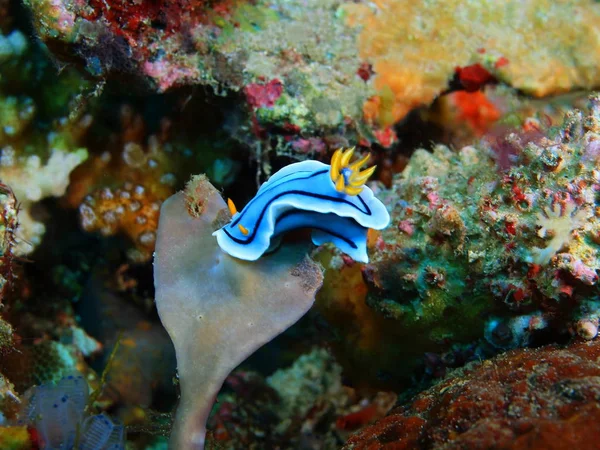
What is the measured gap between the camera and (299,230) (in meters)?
2.91

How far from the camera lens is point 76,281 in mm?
4945

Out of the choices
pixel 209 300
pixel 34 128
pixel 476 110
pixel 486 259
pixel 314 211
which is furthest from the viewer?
pixel 476 110

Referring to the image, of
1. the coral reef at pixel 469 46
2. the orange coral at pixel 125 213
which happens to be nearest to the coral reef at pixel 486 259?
the coral reef at pixel 469 46

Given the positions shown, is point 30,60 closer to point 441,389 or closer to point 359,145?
point 359,145

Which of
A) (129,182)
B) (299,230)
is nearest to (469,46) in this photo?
(299,230)

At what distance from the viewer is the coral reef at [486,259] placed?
2791 millimetres

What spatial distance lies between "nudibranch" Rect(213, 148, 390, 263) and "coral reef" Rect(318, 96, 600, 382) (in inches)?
31.9

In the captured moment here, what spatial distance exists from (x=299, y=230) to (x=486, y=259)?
1.32 meters

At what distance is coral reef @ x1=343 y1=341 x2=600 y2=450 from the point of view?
1.94 meters

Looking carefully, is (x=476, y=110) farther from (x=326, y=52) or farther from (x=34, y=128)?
(x=34, y=128)

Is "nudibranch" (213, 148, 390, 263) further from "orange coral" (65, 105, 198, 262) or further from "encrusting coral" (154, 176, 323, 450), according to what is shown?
"orange coral" (65, 105, 198, 262)

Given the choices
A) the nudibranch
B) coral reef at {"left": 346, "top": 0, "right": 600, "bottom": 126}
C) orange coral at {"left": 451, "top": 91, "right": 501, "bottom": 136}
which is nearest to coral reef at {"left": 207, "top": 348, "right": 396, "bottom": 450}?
the nudibranch

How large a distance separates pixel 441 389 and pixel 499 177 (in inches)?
61.8

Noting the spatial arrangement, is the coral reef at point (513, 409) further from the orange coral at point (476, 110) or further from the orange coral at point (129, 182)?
the orange coral at point (476, 110)
